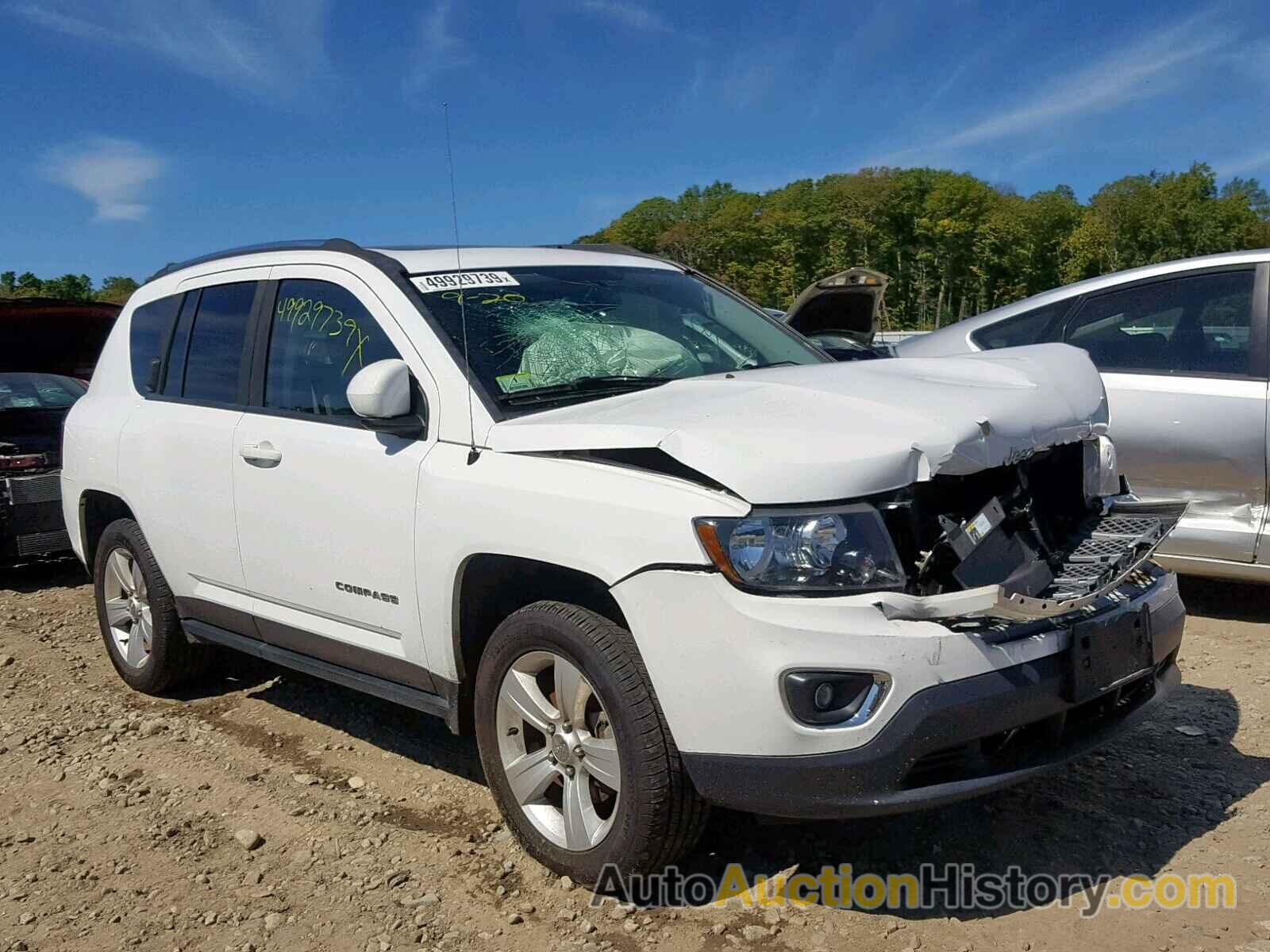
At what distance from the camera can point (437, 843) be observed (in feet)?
11.7

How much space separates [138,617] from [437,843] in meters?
2.25

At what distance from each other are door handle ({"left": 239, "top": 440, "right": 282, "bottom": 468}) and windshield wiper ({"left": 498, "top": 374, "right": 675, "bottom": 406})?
99cm

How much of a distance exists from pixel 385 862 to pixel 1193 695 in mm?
3105

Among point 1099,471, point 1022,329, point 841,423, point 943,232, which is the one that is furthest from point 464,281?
point 943,232

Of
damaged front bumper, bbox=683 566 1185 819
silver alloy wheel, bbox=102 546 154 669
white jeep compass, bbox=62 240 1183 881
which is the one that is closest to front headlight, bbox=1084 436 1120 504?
white jeep compass, bbox=62 240 1183 881

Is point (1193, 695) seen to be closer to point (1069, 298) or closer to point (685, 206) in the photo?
point (1069, 298)

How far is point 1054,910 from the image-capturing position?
9.77 feet

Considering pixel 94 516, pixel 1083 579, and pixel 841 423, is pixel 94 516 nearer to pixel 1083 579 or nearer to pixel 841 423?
pixel 841 423

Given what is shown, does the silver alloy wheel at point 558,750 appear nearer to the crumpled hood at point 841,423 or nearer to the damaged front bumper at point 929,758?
the damaged front bumper at point 929,758

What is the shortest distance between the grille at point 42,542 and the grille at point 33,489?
20 centimetres

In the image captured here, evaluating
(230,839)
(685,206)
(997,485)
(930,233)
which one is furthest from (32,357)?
(685,206)

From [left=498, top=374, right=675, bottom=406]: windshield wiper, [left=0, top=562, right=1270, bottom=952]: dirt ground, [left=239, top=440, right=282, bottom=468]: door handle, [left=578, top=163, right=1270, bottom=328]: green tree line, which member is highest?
[left=578, top=163, right=1270, bottom=328]: green tree line

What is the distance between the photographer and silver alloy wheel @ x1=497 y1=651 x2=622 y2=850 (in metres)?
3.03

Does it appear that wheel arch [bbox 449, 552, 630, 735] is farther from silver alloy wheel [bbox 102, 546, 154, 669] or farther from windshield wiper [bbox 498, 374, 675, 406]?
silver alloy wheel [bbox 102, 546, 154, 669]
